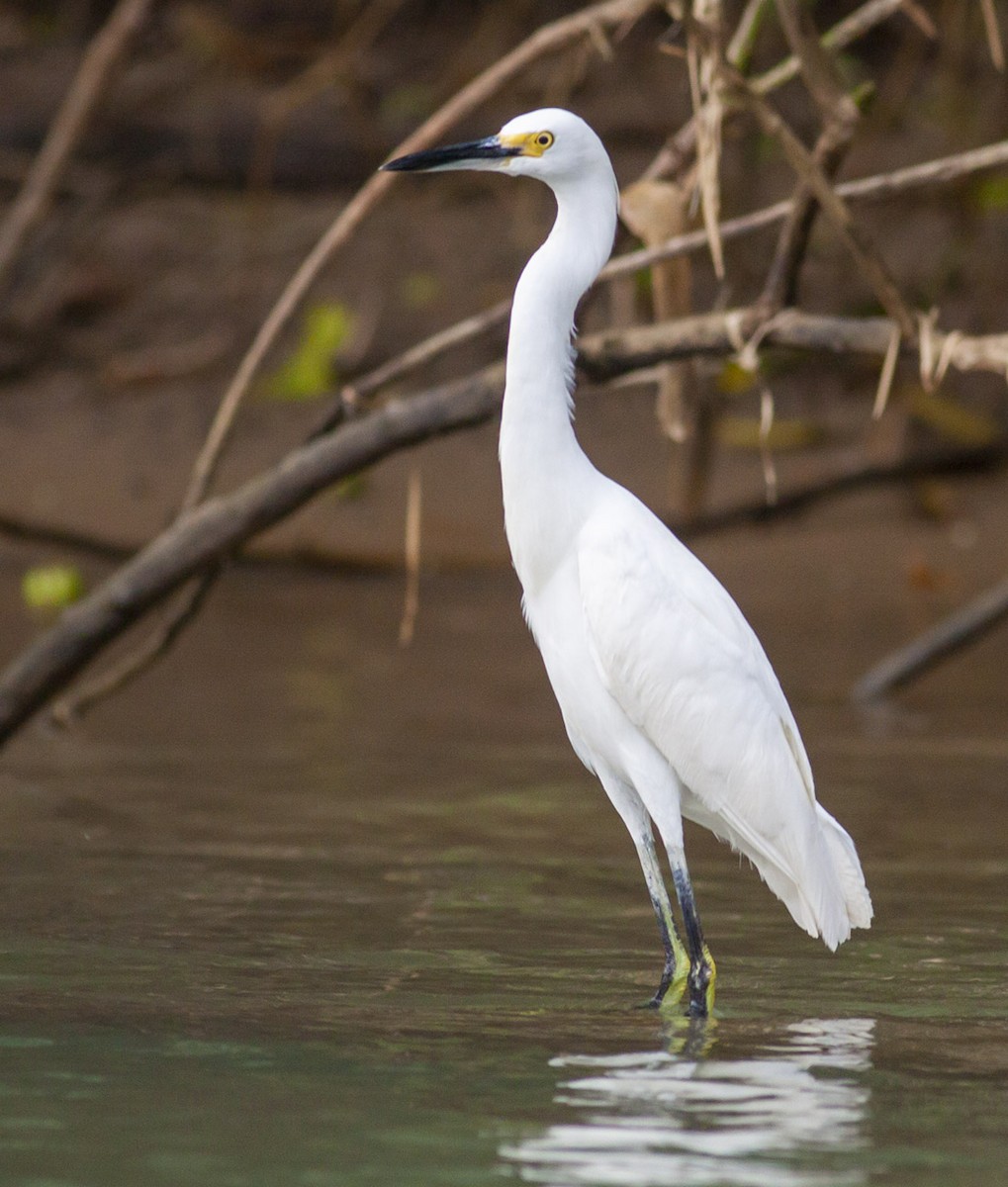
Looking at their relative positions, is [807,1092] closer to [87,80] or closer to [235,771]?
[235,771]

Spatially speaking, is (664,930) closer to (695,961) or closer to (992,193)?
(695,961)

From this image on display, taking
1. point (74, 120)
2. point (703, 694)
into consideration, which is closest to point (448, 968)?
point (703, 694)

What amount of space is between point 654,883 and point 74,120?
4.80m

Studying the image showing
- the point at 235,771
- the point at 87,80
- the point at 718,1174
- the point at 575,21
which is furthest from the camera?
the point at 87,80

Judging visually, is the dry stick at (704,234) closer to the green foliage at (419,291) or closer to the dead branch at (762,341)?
the dead branch at (762,341)

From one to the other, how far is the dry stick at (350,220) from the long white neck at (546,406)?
0.93m

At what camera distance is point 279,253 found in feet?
48.6

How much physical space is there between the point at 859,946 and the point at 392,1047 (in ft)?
4.94

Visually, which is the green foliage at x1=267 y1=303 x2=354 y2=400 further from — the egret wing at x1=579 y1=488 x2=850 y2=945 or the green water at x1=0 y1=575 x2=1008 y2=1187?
the egret wing at x1=579 y1=488 x2=850 y2=945

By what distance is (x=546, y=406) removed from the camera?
451 centimetres

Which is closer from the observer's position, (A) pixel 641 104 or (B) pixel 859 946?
(B) pixel 859 946

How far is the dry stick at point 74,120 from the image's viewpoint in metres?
7.71

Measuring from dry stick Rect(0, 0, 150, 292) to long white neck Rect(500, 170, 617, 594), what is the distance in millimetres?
3665

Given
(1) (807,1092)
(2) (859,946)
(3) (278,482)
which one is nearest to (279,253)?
(3) (278,482)
